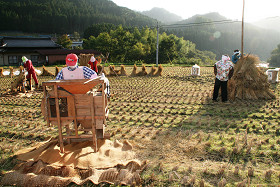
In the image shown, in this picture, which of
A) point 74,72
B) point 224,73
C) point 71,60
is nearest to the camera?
point 71,60

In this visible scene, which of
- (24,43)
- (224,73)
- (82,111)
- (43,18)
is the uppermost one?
(43,18)

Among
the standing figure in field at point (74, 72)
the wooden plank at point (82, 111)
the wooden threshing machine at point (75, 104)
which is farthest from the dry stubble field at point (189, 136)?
the standing figure in field at point (74, 72)

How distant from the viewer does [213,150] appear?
391 cm

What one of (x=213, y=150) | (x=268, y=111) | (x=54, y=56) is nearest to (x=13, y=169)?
(x=213, y=150)

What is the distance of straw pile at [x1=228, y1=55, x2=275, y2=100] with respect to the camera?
7723 mm

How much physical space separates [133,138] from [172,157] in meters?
1.12

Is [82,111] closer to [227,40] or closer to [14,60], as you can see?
[14,60]

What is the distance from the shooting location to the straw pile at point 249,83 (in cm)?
772

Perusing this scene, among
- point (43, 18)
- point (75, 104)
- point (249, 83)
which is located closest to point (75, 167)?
point (75, 104)

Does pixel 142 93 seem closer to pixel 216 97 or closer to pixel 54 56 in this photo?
pixel 216 97

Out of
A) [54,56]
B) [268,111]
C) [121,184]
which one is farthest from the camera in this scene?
[54,56]

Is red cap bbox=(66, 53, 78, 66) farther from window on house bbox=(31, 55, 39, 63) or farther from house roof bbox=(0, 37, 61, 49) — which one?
house roof bbox=(0, 37, 61, 49)

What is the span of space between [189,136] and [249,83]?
4544mm

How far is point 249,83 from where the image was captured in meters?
7.80
